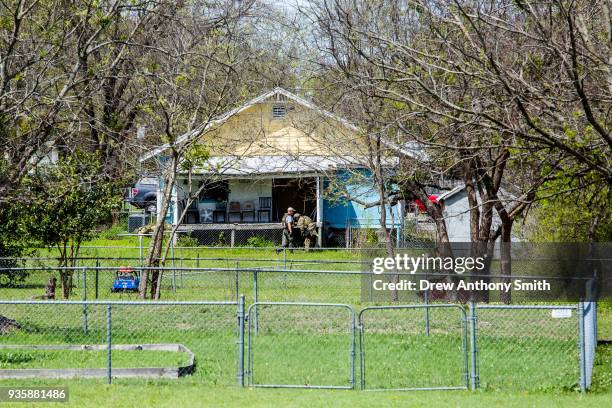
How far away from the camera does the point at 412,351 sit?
14.9 m

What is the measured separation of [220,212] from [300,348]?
22.2 meters

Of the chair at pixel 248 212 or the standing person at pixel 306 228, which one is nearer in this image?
the standing person at pixel 306 228

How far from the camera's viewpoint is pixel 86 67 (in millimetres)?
15414

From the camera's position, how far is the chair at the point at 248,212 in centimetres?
3675

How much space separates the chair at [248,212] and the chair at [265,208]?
24cm

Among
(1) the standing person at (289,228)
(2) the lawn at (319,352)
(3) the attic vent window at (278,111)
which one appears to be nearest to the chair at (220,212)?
(1) the standing person at (289,228)

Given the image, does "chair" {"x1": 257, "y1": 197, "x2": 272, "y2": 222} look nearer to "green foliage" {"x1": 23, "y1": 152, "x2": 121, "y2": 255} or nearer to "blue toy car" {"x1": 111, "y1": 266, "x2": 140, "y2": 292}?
"green foliage" {"x1": 23, "y1": 152, "x2": 121, "y2": 255}

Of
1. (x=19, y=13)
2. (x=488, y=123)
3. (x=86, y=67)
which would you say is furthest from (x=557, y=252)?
(x=19, y=13)

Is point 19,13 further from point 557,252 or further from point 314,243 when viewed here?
point 314,243

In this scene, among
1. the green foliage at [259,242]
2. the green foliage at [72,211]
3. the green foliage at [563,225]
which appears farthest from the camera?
the green foliage at [259,242]

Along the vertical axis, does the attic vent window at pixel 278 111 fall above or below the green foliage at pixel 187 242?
above

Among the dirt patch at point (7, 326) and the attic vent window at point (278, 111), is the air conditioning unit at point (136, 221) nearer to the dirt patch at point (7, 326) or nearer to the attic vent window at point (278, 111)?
the attic vent window at point (278, 111)

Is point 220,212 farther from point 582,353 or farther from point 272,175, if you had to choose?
point 582,353

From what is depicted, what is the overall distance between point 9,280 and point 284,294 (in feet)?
23.8
